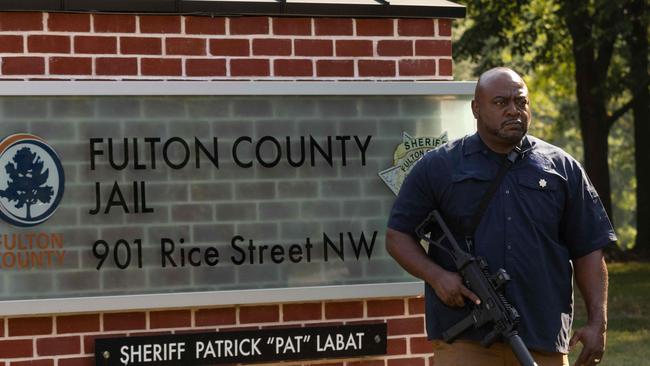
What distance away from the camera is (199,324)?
20.7 ft

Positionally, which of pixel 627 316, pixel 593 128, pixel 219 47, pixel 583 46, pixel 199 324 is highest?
pixel 583 46

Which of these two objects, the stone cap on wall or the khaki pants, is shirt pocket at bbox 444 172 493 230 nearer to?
the khaki pants

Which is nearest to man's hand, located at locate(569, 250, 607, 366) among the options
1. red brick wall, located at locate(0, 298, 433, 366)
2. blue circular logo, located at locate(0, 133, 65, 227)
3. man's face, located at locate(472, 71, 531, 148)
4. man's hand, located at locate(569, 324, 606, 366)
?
man's hand, located at locate(569, 324, 606, 366)

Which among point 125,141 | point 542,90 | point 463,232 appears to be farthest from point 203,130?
point 542,90

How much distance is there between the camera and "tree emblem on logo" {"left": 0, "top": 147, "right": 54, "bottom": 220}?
6090 mm

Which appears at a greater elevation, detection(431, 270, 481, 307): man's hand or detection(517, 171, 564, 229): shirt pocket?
detection(517, 171, 564, 229): shirt pocket

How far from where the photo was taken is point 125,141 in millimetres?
6266

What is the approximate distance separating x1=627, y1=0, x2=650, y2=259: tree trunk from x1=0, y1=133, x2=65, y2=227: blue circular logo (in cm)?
1541

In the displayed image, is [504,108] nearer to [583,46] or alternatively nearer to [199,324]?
[199,324]

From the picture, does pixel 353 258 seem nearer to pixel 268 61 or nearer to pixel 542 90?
pixel 268 61

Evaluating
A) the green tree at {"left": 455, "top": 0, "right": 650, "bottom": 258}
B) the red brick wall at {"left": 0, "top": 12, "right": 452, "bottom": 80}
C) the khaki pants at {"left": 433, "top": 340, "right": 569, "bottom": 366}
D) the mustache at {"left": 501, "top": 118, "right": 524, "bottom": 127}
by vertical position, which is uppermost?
the green tree at {"left": 455, "top": 0, "right": 650, "bottom": 258}

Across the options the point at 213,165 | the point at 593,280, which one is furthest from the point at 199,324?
the point at 593,280

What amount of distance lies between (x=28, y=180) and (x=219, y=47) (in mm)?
1095

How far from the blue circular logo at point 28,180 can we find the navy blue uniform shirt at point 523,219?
1823mm
